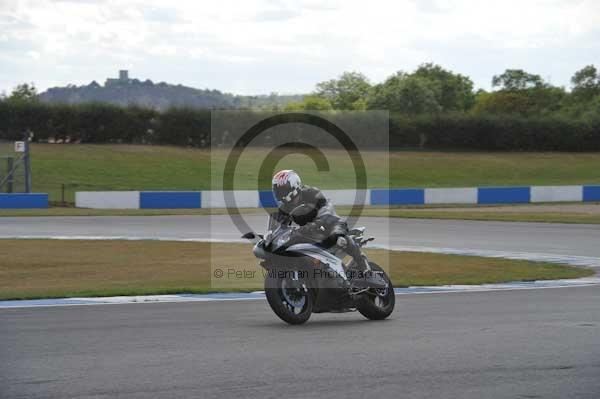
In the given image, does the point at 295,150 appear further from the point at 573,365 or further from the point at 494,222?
the point at 573,365

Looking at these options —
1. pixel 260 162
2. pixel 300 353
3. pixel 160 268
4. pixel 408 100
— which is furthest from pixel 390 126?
pixel 300 353

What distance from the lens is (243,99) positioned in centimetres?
9331

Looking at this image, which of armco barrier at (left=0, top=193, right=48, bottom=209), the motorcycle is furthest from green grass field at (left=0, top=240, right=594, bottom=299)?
armco barrier at (left=0, top=193, right=48, bottom=209)

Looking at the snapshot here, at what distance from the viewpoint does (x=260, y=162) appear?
49.2 meters

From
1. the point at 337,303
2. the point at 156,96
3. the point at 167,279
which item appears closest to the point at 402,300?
the point at 337,303

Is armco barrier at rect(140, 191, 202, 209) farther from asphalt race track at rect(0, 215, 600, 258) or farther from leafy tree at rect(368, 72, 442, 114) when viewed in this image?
leafy tree at rect(368, 72, 442, 114)

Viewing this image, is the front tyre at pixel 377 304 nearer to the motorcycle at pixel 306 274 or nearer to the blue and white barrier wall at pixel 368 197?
the motorcycle at pixel 306 274

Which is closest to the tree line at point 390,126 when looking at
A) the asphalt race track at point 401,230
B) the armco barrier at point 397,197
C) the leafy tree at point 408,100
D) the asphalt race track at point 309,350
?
the leafy tree at point 408,100

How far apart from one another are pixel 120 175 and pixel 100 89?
37019 millimetres

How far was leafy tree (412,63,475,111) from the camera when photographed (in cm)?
11353

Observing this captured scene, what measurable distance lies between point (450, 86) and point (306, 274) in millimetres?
111458

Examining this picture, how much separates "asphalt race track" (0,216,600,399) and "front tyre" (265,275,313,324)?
0.41ft

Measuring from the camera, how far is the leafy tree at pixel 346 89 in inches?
4107

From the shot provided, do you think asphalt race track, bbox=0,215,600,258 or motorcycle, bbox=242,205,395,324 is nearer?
motorcycle, bbox=242,205,395,324
